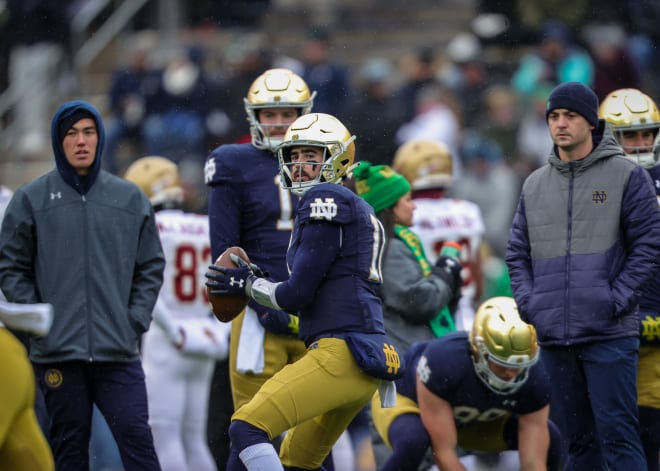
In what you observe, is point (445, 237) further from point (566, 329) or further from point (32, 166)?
point (32, 166)

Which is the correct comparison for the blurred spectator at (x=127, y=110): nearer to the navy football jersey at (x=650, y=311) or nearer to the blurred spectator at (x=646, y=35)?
the blurred spectator at (x=646, y=35)

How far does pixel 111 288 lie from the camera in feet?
26.8

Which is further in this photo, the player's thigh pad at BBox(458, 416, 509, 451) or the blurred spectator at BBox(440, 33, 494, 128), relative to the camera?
the blurred spectator at BBox(440, 33, 494, 128)

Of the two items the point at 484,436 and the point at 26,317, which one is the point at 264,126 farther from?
the point at 26,317

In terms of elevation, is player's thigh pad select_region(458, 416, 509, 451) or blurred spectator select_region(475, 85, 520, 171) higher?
blurred spectator select_region(475, 85, 520, 171)

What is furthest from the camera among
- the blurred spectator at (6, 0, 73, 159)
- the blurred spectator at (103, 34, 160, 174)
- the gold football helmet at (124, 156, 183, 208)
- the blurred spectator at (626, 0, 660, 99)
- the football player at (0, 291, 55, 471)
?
the blurred spectator at (6, 0, 73, 159)

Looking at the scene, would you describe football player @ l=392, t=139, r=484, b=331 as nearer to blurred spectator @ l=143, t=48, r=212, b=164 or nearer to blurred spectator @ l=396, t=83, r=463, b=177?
blurred spectator @ l=396, t=83, r=463, b=177

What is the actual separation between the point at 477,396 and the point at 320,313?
64.5 inches

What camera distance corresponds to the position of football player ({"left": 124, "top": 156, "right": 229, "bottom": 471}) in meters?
10.1

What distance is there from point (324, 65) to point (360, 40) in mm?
3267

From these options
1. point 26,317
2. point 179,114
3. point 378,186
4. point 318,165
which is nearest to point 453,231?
point 378,186

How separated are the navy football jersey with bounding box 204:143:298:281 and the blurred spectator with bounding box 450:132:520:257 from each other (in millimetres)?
7761

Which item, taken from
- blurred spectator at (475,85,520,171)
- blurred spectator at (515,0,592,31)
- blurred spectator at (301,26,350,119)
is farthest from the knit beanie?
blurred spectator at (515,0,592,31)

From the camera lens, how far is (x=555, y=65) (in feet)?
54.0
